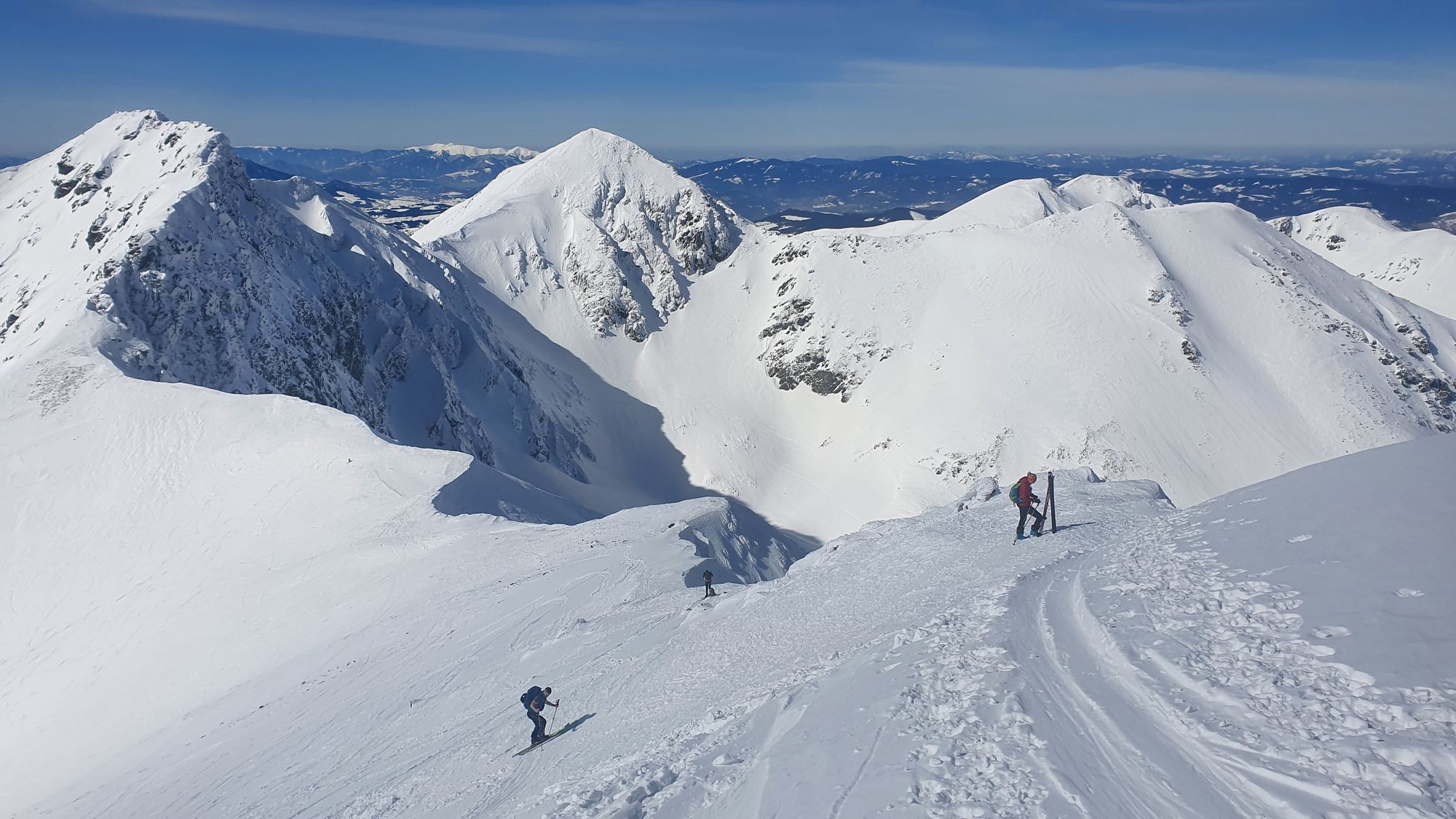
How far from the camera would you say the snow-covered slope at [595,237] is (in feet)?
310

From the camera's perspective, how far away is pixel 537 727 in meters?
12.0

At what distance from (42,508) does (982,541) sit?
125 ft

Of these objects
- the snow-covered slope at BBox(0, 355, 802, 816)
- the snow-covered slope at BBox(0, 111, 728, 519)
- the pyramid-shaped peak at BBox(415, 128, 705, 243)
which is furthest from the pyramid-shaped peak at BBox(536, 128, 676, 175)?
the snow-covered slope at BBox(0, 355, 802, 816)

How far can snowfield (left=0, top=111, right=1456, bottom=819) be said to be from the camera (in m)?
8.20

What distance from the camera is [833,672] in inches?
417

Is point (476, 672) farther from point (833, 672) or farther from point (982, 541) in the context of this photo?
point (982, 541)

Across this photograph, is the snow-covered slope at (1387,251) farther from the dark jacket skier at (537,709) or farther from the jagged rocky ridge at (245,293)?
the dark jacket skier at (537,709)

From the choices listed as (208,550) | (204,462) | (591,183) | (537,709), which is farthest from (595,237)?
(537,709)

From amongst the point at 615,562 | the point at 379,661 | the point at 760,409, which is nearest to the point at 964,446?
the point at 760,409

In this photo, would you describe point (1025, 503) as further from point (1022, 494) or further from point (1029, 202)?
point (1029, 202)

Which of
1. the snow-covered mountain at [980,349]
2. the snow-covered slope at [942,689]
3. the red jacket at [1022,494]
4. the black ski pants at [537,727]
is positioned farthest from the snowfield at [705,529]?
the red jacket at [1022,494]

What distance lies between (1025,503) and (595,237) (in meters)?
88.5

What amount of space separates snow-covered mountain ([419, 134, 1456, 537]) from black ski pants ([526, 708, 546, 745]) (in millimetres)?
55173

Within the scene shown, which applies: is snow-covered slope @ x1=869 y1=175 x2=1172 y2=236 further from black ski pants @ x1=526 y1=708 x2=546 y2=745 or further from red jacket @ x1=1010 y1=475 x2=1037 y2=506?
black ski pants @ x1=526 y1=708 x2=546 y2=745
